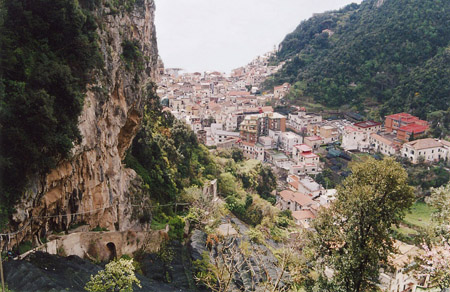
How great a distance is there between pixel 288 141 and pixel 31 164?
142ft

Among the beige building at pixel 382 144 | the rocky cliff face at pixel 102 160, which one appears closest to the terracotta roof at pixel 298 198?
the beige building at pixel 382 144

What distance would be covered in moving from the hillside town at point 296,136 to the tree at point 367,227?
802 inches

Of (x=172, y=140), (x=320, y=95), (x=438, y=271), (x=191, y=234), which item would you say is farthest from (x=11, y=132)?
(x=320, y=95)

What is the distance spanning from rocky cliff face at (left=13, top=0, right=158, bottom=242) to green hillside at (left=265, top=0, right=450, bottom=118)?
163 ft

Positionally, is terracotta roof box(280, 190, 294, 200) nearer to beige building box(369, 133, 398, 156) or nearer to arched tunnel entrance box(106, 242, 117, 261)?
beige building box(369, 133, 398, 156)

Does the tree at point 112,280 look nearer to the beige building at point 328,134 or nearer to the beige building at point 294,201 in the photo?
the beige building at point 294,201

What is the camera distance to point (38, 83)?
867 centimetres

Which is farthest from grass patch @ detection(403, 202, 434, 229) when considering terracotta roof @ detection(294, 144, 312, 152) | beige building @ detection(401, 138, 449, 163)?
terracotta roof @ detection(294, 144, 312, 152)

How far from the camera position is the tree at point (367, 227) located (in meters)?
11.4

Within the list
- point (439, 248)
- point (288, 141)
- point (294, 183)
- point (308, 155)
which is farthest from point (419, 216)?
point (439, 248)

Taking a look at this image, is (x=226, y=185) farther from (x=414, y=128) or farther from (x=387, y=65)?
(x=387, y=65)

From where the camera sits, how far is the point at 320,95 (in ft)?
206

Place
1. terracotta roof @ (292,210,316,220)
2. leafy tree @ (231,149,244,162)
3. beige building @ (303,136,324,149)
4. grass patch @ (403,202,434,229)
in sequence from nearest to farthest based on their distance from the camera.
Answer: terracotta roof @ (292,210,316,220)
grass patch @ (403,202,434,229)
leafy tree @ (231,149,244,162)
beige building @ (303,136,324,149)

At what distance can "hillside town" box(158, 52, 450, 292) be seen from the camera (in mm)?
42862
